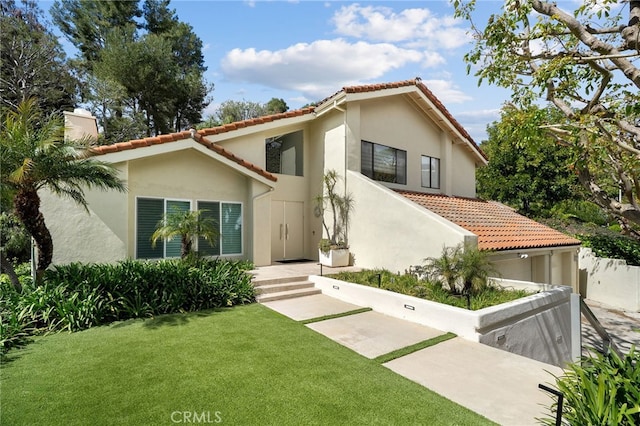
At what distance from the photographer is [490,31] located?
327 inches

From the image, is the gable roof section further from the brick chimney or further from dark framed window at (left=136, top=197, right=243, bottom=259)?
dark framed window at (left=136, top=197, right=243, bottom=259)

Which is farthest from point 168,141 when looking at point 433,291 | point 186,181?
point 433,291

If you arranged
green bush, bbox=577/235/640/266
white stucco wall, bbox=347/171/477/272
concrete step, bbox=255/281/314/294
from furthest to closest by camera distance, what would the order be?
1. green bush, bbox=577/235/640/266
2. white stucco wall, bbox=347/171/477/272
3. concrete step, bbox=255/281/314/294

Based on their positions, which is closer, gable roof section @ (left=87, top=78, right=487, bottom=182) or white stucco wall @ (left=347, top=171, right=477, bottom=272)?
gable roof section @ (left=87, top=78, right=487, bottom=182)

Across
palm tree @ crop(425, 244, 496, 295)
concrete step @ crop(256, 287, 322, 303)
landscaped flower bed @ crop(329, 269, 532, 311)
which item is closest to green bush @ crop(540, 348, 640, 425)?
landscaped flower bed @ crop(329, 269, 532, 311)

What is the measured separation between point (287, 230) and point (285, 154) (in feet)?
15.7

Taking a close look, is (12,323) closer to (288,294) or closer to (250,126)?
(288,294)

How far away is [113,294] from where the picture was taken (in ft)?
28.5

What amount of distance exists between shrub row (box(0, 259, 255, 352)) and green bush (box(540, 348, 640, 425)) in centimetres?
848

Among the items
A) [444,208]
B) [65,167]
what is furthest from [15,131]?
[444,208]

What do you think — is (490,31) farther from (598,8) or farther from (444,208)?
(444,208)

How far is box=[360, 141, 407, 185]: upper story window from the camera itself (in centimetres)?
1672

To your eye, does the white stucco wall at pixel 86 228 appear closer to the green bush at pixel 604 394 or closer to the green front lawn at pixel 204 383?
the green front lawn at pixel 204 383

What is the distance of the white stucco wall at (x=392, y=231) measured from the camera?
1166cm
